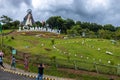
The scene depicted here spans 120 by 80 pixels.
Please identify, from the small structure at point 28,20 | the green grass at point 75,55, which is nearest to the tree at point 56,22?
the small structure at point 28,20

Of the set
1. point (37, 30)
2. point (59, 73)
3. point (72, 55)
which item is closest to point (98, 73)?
point (59, 73)

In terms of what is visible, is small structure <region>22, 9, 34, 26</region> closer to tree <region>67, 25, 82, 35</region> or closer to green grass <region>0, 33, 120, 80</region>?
tree <region>67, 25, 82, 35</region>

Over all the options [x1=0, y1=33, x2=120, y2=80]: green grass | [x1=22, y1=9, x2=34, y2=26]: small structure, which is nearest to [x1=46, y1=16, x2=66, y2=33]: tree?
[x1=22, y1=9, x2=34, y2=26]: small structure

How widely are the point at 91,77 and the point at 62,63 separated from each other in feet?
20.7

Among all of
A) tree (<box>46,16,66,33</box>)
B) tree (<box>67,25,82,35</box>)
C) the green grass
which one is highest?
tree (<box>46,16,66,33</box>)

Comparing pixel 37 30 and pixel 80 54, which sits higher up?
pixel 37 30

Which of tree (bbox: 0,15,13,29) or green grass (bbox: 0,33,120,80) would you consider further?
tree (bbox: 0,15,13,29)

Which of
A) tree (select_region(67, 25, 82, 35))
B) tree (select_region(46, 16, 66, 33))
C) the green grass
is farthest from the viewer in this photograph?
tree (select_region(46, 16, 66, 33))

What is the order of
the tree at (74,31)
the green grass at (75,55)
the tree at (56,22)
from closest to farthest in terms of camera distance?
the green grass at (75,55)
the tree at (74,31)
the tree at (56,22)

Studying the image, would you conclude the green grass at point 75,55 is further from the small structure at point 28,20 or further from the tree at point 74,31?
the small structure at point 28,20

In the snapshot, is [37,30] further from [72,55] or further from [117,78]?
[117,78]

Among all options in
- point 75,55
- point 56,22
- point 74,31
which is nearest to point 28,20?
point 56,22

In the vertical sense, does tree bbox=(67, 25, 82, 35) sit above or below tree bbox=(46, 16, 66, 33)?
→ below

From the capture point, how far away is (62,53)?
66.2 meters
